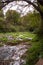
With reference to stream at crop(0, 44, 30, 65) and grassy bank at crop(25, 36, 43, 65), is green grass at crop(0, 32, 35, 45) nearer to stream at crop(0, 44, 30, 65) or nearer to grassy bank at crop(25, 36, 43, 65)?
stream at crop(0, 44, 30, 65)

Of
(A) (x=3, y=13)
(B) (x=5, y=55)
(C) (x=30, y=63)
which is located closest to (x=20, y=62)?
(C) (x=30, y=63)

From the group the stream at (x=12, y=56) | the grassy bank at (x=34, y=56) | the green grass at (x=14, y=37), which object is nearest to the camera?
the grassy bank at (x=34, y=56)

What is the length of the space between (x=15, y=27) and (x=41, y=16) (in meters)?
15.6

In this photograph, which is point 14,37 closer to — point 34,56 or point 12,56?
point 12,56

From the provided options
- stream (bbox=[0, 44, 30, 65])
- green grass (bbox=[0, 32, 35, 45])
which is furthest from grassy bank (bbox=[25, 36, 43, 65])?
green grass (bbox=[0, 32, 35, 45])

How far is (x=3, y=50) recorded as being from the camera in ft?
50.3

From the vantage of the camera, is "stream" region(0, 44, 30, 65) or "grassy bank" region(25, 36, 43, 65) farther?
"stream" region(0, 44, 30, 65)

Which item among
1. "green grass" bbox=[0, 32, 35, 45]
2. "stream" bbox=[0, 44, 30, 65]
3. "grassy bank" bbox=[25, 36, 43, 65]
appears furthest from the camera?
"green grass" bbox=[0, 32, 35, 45]

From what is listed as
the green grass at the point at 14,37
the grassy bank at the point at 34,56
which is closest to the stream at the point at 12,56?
the grassy bank at the point at 34,56

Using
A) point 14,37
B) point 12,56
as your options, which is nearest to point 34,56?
point 12,56

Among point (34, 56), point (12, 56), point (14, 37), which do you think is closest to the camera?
point (34, 56)

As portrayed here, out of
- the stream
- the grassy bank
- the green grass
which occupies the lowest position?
the green grass

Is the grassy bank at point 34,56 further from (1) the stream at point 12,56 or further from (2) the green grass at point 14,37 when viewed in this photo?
(2) the green grass at point 14,37

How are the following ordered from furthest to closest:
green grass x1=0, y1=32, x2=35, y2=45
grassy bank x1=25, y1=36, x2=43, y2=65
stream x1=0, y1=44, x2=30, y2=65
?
green grass x1=0, y1=32, x2=35, y2=45 < stream x1=0, y1=44, x2=30, y2=65 < grassy bank x1=25, y1=36, x2=43, y2=65
